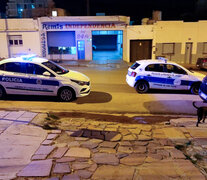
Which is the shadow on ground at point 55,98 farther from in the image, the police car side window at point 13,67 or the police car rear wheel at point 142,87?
the police car rear wheel at point 142,87

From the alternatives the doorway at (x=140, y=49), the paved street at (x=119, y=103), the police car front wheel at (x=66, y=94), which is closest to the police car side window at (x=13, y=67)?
the paved street at (x=119, y=103)

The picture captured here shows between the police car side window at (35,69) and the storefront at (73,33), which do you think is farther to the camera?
the storefront at (73,33)

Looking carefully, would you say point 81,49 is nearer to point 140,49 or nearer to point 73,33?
point 73,33

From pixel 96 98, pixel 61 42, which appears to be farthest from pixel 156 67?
pixel 61 42

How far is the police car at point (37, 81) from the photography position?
9719mm

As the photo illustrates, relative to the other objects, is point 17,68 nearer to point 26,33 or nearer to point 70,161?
point 70,161

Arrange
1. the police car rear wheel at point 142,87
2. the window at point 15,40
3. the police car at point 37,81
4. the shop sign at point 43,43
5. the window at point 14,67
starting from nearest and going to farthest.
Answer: the police car at point 37,81 < the window at point 14,67 < the police car rear wheel at point 142,87 < the shop sign at point 43,43 < the window at point 15,40

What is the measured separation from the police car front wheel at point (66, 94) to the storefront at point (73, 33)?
16.1m

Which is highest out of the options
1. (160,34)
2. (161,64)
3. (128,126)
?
(160,34)

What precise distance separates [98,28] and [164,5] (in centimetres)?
1256

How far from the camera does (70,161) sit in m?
4.89

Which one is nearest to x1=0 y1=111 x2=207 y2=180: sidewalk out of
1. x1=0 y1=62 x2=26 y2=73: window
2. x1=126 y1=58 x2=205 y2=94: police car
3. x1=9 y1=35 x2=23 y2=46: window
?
x1=0 y1=62 x2=26 y2=73: window

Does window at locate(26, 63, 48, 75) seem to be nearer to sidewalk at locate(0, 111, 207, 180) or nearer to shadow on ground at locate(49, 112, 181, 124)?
shadow on ground at locate(49, 112, 181, 124)

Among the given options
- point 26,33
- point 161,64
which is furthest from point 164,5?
point 161,64
